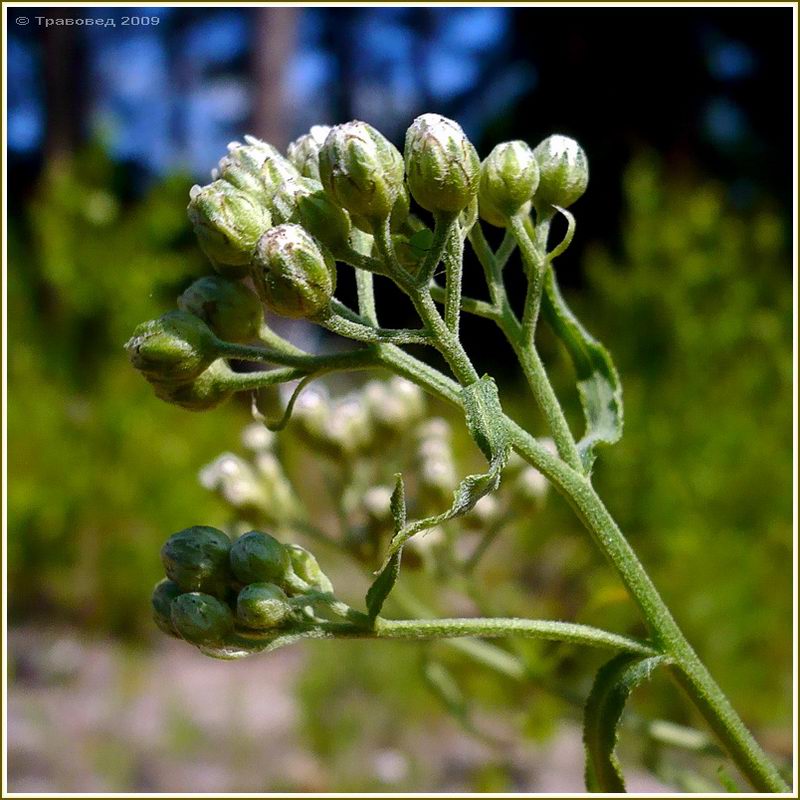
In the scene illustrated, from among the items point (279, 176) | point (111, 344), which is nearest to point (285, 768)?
point (111, 344)

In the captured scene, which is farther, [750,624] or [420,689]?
[420,689]

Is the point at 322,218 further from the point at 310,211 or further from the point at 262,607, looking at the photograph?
the point at 262,607

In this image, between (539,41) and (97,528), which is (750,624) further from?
(539,41)

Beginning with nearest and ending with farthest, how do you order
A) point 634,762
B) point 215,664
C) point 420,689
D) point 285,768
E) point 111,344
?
point 634,762 → point 285,768 → point 420,689 → point 215,664 → point 111,344

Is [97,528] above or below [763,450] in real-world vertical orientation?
below

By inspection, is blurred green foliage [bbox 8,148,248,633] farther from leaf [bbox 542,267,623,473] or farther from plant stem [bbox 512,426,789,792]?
plant stem [bbox 512,426,789,792]

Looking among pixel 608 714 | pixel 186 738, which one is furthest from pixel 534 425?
pixel 608 714

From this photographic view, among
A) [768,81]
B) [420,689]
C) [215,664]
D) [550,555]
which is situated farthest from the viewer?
[768,81]

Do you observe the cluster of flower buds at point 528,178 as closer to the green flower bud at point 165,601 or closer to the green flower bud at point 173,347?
the green flower bud at point 173,347

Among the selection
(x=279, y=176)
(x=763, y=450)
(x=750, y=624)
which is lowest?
(x=750, y=624)
